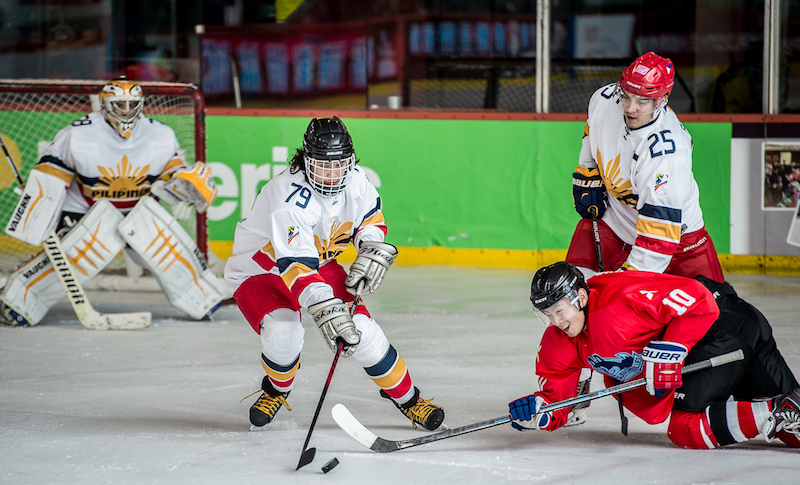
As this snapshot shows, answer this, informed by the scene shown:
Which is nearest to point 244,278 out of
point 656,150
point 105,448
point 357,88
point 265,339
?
point 265,339

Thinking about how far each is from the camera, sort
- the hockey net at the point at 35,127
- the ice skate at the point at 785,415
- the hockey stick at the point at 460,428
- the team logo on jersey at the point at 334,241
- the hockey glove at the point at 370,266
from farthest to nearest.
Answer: the hockey net at the point at 35,127
the team logo on jersey at the point at 334,241
the hockey glove at the point at 370,266
the hockey stick at the point at 460,428
the ice skate at the point at 785,415

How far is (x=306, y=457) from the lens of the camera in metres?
A: 2.53

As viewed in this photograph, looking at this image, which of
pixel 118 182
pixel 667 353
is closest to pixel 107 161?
pixel 118 182

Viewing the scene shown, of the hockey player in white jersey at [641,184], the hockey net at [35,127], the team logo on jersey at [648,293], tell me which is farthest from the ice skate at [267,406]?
the hockey net at [35,127]

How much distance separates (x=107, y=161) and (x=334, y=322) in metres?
2.41

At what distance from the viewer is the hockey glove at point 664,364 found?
2428mm

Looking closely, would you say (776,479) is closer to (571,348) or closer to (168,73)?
(571,348)

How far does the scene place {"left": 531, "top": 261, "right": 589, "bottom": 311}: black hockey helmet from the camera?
7.95 feet

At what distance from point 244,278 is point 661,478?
143 cm

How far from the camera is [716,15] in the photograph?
6148mm

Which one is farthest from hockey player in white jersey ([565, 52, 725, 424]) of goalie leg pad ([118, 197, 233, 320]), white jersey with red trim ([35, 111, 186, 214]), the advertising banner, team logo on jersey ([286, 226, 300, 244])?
the advertising banner

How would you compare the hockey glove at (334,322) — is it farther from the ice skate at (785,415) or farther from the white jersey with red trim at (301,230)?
the ice skate at (785,415)

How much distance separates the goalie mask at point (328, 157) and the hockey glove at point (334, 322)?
35cm

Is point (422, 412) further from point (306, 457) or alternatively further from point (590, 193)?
point (590, 193)
